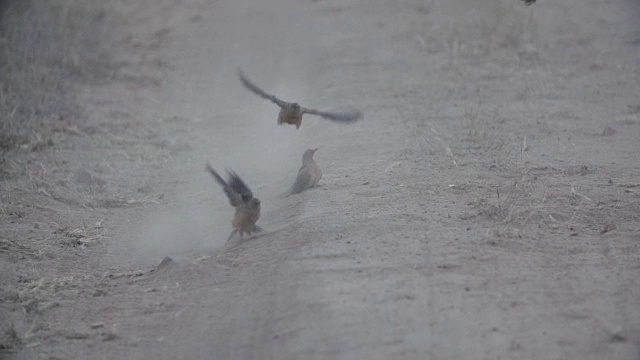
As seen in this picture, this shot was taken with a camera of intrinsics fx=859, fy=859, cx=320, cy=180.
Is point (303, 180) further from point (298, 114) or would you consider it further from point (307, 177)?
point (298, 114)

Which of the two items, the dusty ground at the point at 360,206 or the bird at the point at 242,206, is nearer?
the dusty ground at the point at 360,206

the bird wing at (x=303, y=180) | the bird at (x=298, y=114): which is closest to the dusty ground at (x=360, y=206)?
the bird wing at (x=303, y=180)

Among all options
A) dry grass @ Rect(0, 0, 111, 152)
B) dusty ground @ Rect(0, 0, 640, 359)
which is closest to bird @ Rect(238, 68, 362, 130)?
dusty ground @ Rect(0, 0, 640, 359)

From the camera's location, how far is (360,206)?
621 cm

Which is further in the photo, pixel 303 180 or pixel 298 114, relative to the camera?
pixel 298 114

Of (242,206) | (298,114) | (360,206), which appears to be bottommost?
(360,206)

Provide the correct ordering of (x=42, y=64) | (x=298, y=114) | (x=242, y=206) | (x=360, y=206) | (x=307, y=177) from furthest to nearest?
(x=42, y=64) → (x=298, y=114) → (x=307, y=177) → (x=360, y=206) → (x=242, y=206)

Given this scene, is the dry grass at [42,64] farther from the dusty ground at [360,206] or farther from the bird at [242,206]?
the bird at [242,206]

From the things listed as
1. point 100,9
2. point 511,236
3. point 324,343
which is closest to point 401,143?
point 511,236

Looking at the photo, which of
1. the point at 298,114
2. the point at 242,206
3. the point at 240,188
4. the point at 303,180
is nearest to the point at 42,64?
the point at 298,114

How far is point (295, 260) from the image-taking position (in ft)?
17.3

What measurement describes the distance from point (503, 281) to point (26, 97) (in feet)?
23.5

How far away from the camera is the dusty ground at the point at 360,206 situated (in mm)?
4516

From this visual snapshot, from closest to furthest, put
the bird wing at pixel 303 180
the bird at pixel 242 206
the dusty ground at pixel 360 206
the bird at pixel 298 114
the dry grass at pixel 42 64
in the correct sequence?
the dusty ground at pixel 360 206
the bird at pixel 242 206
the bird wing at pixel 303 180
the bird at pixel 298 114
the dry grass at pixel 42 64
